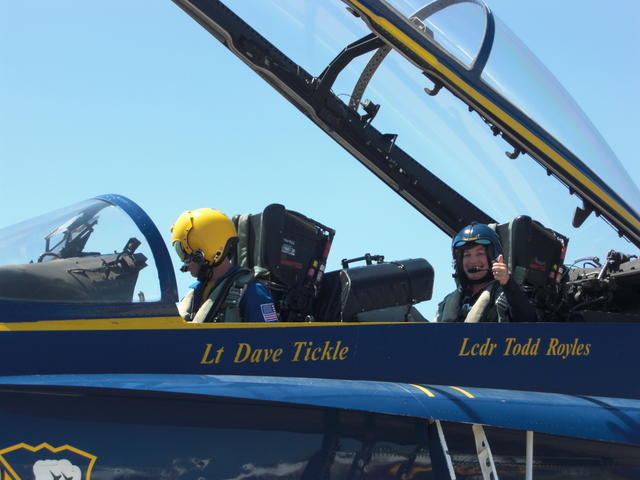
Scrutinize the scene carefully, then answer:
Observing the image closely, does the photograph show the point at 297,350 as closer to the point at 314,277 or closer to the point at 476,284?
the point at 476,284

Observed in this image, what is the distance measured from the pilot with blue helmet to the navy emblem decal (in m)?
2.40

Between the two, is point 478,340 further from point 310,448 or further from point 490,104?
point 490,104

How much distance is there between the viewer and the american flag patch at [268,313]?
4145 mm

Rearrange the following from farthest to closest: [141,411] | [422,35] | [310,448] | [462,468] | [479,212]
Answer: [479,212]
[422,35]
[462,468]
[310,448]
[141,411]

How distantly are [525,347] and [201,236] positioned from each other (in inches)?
Answer: 74.2

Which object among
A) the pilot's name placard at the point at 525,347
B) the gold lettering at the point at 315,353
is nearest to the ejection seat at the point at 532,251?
the pilot's name placard at the point at 525,347

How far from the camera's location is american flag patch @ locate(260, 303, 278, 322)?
414cm

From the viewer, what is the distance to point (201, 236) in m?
4.43

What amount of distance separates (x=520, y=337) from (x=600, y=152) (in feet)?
6.82

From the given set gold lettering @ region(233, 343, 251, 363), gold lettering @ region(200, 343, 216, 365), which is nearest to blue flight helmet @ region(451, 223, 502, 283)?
gold lettering @ region(233, 343, 251, 363)

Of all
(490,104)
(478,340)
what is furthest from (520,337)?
(490,104)

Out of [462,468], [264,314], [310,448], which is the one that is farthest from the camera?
[264,314]

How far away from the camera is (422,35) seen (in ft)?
16.9

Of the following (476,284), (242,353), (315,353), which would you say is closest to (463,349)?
(315,353)
